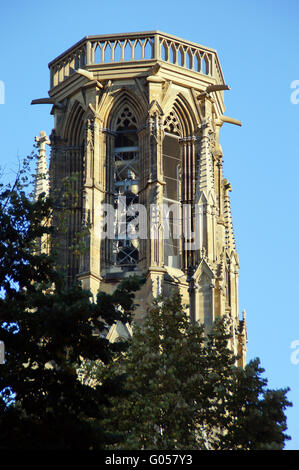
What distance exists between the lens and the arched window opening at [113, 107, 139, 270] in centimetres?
5738

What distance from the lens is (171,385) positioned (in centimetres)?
3888

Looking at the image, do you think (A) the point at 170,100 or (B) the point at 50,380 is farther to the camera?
(A) the point at 170,100

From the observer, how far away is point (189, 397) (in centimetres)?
3956

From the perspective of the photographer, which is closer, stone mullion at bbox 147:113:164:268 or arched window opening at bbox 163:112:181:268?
stone mullion at bbox 147:113:164:268

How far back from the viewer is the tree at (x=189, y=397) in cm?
3759

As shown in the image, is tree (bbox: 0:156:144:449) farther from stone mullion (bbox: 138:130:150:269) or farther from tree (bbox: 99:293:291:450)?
stone mullion (bbox: 138:130:150:269)

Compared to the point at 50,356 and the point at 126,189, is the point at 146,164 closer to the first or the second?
the point at 126,189

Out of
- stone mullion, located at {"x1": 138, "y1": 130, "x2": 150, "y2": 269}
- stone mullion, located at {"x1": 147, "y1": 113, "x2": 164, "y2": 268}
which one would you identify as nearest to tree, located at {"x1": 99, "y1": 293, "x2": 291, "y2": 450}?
stone mullion, located at {"x1": 147, "y1": 113, "x2": 164, "y2": 268}

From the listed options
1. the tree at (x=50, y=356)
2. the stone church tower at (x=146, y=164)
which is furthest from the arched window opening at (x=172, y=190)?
the tree at (x=50, y=356)

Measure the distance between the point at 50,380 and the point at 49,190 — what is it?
2573 centimetres

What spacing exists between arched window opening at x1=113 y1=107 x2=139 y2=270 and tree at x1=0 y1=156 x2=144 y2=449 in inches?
913

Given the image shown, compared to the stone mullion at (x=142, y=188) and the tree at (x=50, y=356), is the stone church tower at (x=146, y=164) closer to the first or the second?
the stone mullion at (x=142, y=188)
